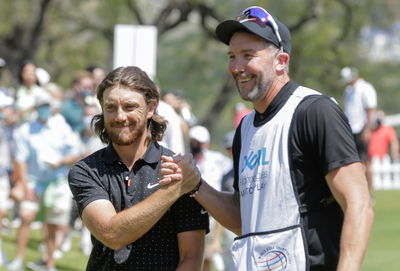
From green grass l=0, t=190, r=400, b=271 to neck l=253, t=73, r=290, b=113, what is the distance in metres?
7.12

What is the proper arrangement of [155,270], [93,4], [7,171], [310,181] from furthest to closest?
[93,4]
[7,171]
[155,270]
[310,181]

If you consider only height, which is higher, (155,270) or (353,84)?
(353,84)

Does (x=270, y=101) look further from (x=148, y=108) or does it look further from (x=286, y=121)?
(x=148, y=108)

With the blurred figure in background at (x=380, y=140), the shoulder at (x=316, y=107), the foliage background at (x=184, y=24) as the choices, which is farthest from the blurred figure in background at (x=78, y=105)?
the blurred figure in background at (x=380, y=140)

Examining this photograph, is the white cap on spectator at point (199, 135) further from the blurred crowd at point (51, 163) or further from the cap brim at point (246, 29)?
the cap brim at point (246, 29)

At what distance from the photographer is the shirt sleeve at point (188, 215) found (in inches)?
170

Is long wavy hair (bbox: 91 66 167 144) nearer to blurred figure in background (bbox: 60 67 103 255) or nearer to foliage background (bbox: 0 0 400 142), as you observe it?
blurred figure in background (bbox: 60 67 103 255)

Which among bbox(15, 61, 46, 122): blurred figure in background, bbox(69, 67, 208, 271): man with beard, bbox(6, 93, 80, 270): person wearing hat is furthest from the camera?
bbox(15, 61, 46, 122): blurred figure in background

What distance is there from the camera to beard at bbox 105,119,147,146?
14.2 ft

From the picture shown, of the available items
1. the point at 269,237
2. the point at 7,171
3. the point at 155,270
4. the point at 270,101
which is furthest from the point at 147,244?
the point at 7,171

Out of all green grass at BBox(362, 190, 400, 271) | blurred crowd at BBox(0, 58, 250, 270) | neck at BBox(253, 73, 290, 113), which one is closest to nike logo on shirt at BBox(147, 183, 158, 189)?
neck at BBox(253, 73, 290, 113)

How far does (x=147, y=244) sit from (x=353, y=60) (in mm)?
27437

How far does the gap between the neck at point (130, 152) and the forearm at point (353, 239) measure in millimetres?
1113

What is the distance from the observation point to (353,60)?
102 feet
